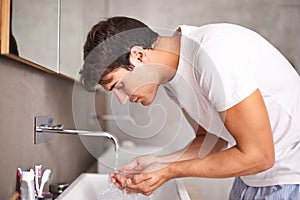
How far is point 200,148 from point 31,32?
60cm

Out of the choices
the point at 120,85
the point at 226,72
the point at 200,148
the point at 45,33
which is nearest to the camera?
the point at 226,72

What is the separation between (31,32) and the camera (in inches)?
48.7

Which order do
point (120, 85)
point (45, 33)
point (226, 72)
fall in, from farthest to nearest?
1. point (45, 33)
2. point (120, 85)
3. point (226, 72)

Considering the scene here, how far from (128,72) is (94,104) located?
1225 mm

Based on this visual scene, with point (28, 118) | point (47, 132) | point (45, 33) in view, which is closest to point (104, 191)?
point (47, 132)

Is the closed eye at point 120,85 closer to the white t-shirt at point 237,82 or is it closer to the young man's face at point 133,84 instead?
the young man's face at point 133,84

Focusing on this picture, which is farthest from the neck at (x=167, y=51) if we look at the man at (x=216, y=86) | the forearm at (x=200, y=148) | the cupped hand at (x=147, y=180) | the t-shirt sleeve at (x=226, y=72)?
the forearm at (x=200, y=148)

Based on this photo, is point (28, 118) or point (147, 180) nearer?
point (147, 180)

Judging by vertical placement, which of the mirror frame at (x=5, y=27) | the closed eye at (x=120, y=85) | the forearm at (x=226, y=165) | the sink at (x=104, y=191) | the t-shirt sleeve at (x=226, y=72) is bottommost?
the sink at (x=104, y=191)

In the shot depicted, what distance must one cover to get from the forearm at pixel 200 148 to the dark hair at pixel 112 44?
16.2 inches

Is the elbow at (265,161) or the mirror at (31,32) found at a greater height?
the mirror at (31,32)

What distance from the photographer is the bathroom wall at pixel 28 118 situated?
3.59ft

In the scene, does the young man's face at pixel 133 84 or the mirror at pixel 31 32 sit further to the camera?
the young man's face at pixel 133 84

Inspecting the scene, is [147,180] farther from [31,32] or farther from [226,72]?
[31,32]
